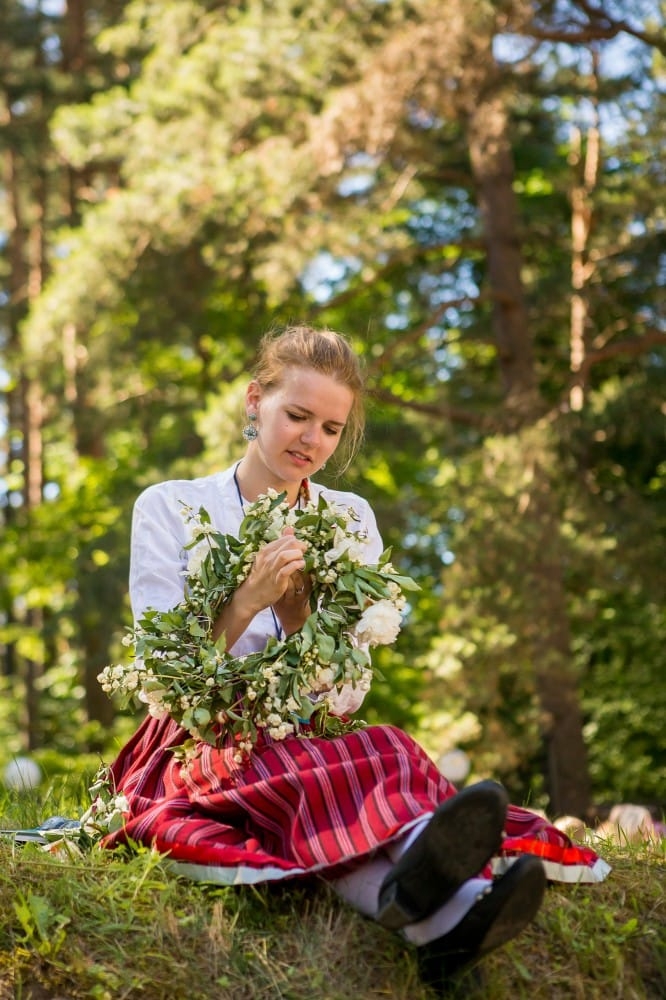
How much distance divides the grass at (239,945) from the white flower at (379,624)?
0.64 meters

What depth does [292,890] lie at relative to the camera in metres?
3.12

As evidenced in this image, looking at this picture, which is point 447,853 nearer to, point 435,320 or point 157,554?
point 157,554

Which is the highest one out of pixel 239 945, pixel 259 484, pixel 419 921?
pixel 259 484

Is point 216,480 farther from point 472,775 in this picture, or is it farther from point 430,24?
point 472,775

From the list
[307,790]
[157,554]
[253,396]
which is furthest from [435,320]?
[307,790]

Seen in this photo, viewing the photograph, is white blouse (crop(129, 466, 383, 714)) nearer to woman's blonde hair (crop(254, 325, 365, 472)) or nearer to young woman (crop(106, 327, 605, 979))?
young woman (crop(106, 327, 605, 979))

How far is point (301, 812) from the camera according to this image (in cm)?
302

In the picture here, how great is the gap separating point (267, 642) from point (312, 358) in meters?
0.86

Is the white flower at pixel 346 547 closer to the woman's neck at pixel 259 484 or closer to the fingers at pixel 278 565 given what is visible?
the fingers at pixel 278 565

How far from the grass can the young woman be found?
0.08 m

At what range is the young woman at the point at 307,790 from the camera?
106 inches

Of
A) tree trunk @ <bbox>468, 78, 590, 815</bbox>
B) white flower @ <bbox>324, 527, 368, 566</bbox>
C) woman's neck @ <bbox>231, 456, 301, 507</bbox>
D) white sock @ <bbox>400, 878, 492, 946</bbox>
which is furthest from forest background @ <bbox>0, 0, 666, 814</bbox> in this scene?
white sock @ <bbox>400, 878, 492, 946</bbox>

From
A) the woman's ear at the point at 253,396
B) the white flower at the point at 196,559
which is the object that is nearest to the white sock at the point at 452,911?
the white flower at the point at 196,559

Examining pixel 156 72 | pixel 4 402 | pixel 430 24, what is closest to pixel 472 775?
pixel 430 24
